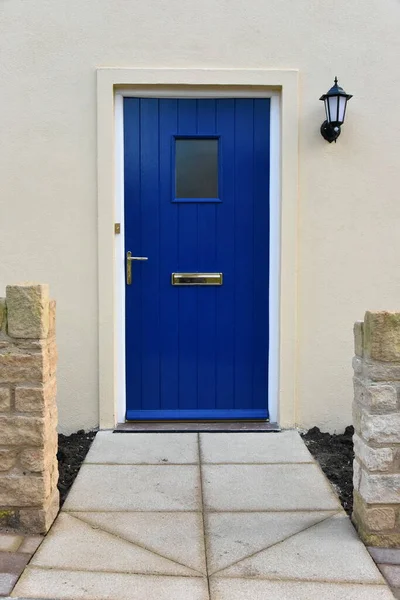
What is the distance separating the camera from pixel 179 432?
422 cm

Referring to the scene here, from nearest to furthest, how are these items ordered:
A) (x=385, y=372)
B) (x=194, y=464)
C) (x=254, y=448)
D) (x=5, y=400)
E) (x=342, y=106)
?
(x=385, y=372), (x=5, y=400), (x=194, y=464), (x=254, y=448), (x=342, y=106)

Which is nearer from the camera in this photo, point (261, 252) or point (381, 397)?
point (381, 397)

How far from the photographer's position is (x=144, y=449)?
390 centimetres

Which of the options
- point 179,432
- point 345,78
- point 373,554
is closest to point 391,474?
point 373,554

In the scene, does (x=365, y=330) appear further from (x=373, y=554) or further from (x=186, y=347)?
(x=186, y=347)

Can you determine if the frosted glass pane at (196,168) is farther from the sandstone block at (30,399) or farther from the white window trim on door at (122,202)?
the sandstone block at (30,399)

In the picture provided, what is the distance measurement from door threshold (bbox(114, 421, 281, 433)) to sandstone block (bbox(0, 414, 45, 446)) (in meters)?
1.51

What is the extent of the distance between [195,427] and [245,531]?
1482mm

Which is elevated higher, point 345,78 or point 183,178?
point 345,78

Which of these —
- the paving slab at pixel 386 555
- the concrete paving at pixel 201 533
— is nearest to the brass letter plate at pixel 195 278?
the concrete paving at pixel 201 533

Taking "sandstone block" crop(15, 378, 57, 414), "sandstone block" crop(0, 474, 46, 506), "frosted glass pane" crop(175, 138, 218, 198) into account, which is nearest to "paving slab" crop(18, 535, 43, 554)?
"sandstone block" crop(0, 474, 46, 506)

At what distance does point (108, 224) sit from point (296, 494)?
227cm

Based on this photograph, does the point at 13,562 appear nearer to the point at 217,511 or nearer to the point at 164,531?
the point at 164,531

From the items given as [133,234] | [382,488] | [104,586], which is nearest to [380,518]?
[382,488]
